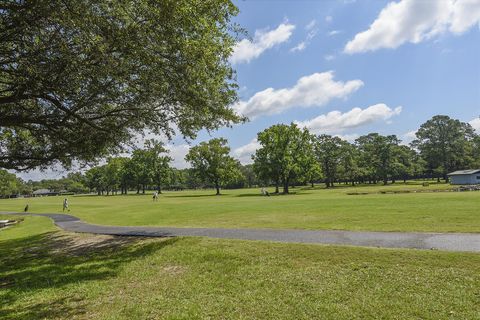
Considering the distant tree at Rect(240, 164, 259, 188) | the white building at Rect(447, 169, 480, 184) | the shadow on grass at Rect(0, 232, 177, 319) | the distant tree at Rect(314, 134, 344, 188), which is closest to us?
the shadow on grass at Rect(0, 232, 177, 319)

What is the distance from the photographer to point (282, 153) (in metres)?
67.4

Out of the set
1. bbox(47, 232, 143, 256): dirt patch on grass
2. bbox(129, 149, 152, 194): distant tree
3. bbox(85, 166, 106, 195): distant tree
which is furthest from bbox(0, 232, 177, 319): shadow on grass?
bbox(85, 166, 106, 195): distant tree

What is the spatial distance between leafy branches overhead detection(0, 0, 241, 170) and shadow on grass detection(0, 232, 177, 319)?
508cm

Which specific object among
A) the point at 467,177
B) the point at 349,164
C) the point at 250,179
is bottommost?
the point at 467,177

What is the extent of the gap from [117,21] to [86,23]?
0.81 metres

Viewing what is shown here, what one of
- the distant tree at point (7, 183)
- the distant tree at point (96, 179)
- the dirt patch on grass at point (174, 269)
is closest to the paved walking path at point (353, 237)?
the dirt patch on grass at point (174, 269)

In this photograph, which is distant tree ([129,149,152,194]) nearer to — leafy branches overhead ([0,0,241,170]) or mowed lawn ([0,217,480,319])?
leafy branches overhead ([0,0,241,170])

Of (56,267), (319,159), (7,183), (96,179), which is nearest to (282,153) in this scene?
(319,159)

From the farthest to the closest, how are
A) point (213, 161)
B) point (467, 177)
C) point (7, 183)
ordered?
point (7, 183), point (213, 161), point (467, 177)

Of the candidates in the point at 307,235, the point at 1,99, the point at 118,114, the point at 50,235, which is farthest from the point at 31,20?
the point at 50,235

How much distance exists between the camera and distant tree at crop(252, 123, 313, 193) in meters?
66.6

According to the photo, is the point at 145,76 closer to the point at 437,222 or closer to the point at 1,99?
the point at 1,99

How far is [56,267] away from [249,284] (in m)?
8.24

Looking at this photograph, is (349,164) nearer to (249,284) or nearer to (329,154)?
(329,154)
